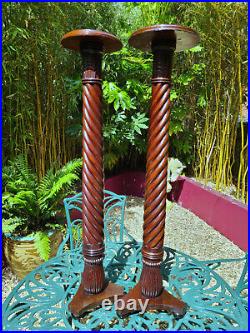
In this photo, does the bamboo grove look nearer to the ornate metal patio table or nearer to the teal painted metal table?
the teal painted metal table

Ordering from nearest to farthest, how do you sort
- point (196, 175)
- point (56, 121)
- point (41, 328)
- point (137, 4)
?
point (41, 328), point (56, 121), point (137, 4), point (196, 175)

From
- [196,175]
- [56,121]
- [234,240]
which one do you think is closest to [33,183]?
[56,121]

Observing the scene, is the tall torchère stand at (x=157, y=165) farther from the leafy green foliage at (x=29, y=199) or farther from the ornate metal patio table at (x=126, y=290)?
the leafy green foliage at (x=29, y=199)

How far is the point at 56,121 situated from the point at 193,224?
1.91 metres

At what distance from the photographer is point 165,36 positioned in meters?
0.98

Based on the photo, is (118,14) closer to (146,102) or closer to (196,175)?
(146,102)

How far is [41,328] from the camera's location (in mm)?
1044

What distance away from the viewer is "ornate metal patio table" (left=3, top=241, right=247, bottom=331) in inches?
41.7

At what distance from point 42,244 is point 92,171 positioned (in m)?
1.09

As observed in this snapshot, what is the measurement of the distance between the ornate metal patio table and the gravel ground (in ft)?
2.96

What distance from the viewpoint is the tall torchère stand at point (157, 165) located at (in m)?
1.01

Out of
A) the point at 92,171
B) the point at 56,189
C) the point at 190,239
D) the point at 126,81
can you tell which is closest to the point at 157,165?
the point at 92,171

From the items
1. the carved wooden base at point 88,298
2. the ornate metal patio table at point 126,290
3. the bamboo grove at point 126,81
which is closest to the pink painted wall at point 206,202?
the bamboo grove at point 126,81

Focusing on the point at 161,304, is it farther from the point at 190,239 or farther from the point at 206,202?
the point at 206,202
